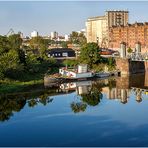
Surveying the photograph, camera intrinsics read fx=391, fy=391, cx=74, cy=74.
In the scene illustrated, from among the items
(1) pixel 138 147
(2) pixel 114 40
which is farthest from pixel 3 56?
(2) pixel 114 40

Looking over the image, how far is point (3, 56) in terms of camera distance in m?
47.8

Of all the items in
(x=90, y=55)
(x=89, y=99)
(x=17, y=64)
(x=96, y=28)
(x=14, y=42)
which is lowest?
(x=89, y=99)

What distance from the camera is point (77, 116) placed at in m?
29.8

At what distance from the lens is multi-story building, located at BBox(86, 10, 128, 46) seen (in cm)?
11069

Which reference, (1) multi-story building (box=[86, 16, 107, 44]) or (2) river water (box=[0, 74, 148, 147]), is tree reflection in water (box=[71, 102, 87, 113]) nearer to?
(2) river water (box=[0, 74, 148, 147])

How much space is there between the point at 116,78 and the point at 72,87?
10241mm

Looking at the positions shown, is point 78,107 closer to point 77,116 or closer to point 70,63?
point 77,116

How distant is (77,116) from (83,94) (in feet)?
32.9

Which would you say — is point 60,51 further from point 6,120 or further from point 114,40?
point 6,120

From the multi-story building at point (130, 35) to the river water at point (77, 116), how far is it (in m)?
40.8

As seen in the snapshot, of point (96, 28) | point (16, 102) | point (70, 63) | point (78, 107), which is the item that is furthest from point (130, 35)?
point (78, 107)

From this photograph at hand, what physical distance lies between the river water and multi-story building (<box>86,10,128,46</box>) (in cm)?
6145

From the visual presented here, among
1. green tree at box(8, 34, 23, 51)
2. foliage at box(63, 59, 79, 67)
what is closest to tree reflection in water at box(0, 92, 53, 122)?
green tree at box(8, 34, 23, 51)

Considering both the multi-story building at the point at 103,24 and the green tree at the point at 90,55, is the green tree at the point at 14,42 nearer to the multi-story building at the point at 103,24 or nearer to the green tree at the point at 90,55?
the green tree at the point at 90,55
